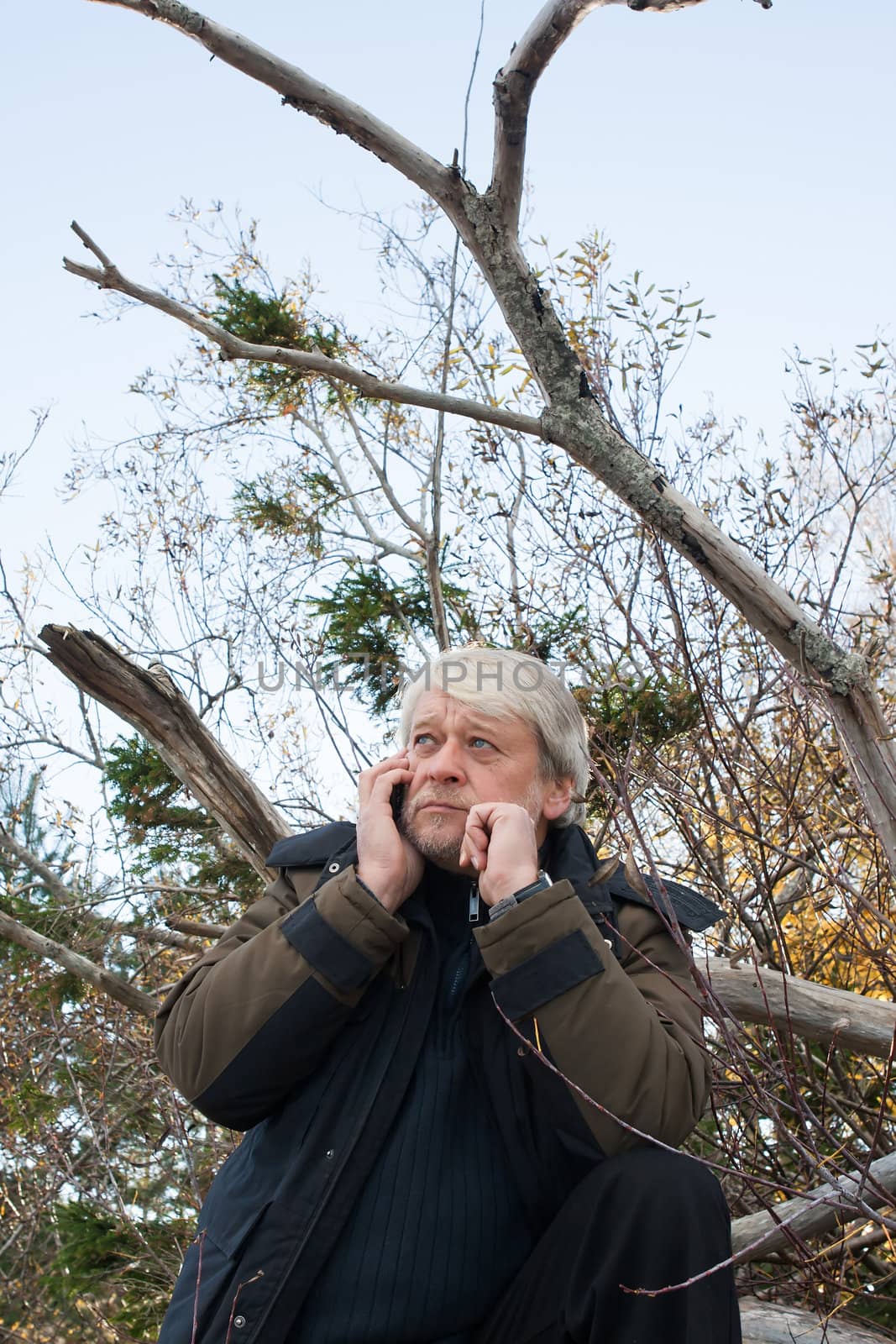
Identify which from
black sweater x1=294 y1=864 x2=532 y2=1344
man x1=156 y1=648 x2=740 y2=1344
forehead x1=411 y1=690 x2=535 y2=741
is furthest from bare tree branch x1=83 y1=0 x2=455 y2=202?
black sweater x1=294 y1=864 x2=532 y2=1344

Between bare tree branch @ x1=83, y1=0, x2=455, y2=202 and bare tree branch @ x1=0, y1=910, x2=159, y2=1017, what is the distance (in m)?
3.70

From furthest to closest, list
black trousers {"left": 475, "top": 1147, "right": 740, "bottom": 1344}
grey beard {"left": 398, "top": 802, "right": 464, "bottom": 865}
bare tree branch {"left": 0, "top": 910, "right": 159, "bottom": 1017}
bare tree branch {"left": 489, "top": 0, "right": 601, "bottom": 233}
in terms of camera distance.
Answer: bare tree branch {"left": 0, "top": 910, "right": 159, "bottom": 1017}, bare tree branch {"left": 489, "top": 0, "right": 601, "bottom": 233}, grey beard {"left": 398, "top": 802, "right": 464, "bottom": 865}, black trousers {"left": 475, "top": 1147, "right": 740, "bottom": 1344}

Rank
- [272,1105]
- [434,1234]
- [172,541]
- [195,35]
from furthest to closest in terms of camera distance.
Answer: [172,541], [195,35], [272,1105], [434,1234]

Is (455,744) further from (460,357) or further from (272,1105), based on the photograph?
(460,357)

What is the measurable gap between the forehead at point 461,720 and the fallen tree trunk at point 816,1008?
109 cm

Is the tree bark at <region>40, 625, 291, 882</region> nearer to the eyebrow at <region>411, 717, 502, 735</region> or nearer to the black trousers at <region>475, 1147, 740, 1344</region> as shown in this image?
the eyebrow at <region>411, 717, 502, 735</region>

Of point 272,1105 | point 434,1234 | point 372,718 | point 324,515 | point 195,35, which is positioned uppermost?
point 324,515

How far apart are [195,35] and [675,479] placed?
3.22m

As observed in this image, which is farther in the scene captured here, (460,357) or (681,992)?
(460,357)

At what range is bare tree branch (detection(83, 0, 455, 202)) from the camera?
3.12m

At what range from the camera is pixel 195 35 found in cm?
316

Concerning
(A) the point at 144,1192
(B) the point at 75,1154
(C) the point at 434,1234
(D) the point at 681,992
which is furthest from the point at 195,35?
(B) the point at 75,1154

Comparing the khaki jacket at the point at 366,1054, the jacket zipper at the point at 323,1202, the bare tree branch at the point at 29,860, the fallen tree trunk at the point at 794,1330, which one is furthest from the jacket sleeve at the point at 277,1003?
the bare tree branch at the point at 29,860

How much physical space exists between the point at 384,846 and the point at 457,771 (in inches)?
10.9
